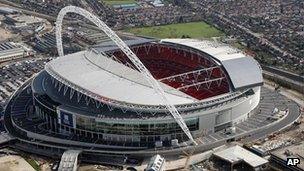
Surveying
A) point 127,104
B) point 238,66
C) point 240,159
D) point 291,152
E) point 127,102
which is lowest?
point 240,159

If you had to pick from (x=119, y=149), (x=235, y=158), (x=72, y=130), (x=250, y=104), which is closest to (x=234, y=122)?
(x=250, y=104)

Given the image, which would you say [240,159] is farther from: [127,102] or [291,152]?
[127,102]

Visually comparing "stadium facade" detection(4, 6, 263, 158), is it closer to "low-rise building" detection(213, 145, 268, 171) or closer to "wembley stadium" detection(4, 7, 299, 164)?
"wembley stadium" detection(4, 7, 299, 164)

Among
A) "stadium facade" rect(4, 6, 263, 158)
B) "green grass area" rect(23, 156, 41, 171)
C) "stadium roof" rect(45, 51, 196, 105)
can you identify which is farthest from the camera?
"stadium roof" rect(45, 51, 196, 105)

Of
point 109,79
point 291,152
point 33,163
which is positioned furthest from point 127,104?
point 291,152

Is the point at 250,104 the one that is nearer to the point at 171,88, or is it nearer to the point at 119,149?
the point at 171,88

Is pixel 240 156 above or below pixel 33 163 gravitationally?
above

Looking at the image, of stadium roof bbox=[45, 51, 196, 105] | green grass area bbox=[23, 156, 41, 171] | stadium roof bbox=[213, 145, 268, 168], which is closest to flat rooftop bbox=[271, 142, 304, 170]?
stadium roof bbox=[213, 145, 268, 168]
